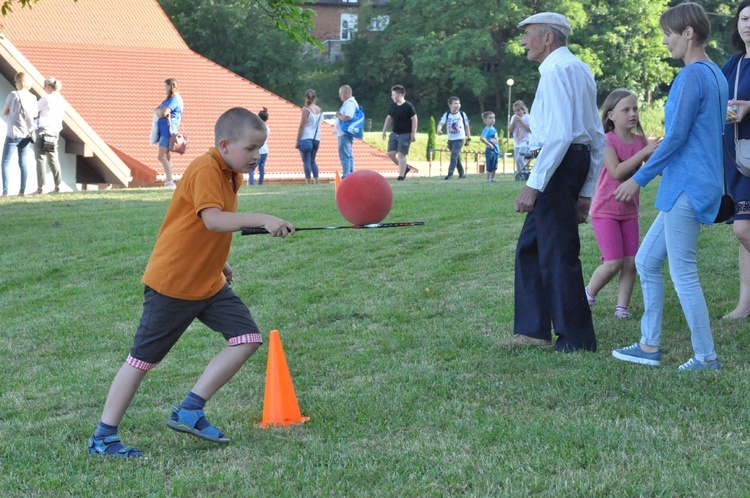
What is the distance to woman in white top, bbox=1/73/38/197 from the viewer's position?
17.3m

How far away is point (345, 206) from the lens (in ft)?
17.1

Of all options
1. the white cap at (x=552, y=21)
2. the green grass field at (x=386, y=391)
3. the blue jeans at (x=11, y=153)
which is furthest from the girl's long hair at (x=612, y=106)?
the blue jeans at (x=11, y=153)

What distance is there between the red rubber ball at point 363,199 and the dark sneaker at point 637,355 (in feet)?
5.59

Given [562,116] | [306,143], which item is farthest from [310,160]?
[562,116]

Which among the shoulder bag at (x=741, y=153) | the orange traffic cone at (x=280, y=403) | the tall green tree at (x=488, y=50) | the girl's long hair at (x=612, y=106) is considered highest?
the tall green tree at (x=488, y=50)

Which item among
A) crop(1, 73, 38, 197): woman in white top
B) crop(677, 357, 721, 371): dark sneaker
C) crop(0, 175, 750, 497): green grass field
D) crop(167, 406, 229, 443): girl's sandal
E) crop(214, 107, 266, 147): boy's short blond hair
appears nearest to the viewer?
crop(0, 175, 750, 497): green grass field

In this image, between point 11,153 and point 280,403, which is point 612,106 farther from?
point 11,153

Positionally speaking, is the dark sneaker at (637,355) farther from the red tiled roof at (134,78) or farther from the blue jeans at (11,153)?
the red tiled roof at (134,78)

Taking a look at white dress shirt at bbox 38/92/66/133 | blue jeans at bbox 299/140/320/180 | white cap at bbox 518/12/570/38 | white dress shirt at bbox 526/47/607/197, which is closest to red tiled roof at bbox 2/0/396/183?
blue jeans at bbox 299/140/320/180

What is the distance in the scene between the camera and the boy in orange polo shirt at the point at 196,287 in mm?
4461

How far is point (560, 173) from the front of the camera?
19.4 ft

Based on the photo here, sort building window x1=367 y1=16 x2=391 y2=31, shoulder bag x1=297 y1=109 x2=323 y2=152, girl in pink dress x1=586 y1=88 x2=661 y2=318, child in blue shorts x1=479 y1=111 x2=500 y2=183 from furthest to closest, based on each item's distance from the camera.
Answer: building window x1=367 y1=16 x2=391 y2=31
child in blue shorts x1=479 y1=111 x2=500 y2=183
shoulder bag x1=297 y1=109 x2=323 y2=152
girl in pink dress x1=586 y1=88 x2=661 y2=318

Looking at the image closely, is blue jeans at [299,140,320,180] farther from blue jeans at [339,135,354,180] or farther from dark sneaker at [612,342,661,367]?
dark sneaker at [612,342,661,367]

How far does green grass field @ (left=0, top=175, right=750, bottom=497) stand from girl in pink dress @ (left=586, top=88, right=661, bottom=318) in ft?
1.18
